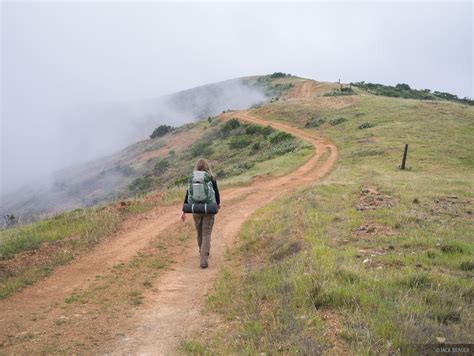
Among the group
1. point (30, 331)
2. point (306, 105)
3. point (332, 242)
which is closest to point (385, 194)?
point (332, 242)

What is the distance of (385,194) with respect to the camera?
14.9m

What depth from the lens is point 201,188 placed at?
30.1 ft

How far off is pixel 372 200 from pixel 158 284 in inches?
330

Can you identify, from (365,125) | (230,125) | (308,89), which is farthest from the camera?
(308,89)

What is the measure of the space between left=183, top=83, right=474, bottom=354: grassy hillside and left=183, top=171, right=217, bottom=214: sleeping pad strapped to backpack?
1366 millimetres

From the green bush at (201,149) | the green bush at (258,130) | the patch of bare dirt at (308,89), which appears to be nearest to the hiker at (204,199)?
the green bush at (201,149)

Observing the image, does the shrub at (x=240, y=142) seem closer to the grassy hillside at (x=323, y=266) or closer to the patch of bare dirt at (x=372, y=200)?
the grassy hillside at (x=323, y=266)

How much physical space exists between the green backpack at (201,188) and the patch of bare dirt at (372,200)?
5565 millimetres

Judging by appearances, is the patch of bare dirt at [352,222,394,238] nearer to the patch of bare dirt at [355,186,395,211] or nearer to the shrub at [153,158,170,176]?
the patch of bare dirt at [355,186,395,211]

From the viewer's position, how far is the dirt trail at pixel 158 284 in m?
5.94

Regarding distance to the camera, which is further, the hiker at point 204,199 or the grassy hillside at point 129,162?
the grassy hillside at point 129,162

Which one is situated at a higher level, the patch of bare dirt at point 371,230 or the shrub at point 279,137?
the shrub at point 279,137

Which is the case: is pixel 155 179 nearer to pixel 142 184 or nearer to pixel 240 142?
pixel 142 184

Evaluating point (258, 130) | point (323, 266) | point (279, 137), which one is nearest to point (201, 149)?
point (258, 130)
